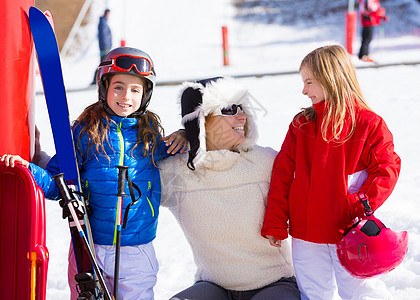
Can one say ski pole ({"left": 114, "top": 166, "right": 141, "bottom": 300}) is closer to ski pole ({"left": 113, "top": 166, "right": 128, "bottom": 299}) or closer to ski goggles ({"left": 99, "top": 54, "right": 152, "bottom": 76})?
ski pole ({"left": 113, "top": 166, "right": 128, "bottom": 299})

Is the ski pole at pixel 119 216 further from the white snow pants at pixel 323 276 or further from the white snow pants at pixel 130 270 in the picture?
the white snow pants at pixel 323 276

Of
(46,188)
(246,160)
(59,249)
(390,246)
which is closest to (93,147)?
(46,188)

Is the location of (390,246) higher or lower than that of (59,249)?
higher

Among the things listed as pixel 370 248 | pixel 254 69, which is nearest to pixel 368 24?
pixel 254 69

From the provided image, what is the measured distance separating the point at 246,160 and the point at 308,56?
0.64 m

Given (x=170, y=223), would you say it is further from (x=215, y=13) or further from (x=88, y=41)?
(x=215, y=13)

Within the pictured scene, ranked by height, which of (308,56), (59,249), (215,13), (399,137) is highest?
(215,13)

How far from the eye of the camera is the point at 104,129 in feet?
9.18

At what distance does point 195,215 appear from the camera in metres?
2.94

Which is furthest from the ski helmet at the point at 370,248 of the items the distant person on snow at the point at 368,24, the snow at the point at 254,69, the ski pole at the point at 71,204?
the distant person on snow at the point at 368,24

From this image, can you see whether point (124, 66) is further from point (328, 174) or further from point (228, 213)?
point (328, 174)

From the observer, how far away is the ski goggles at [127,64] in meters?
2.78

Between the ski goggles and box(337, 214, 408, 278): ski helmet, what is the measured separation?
1.30 meters

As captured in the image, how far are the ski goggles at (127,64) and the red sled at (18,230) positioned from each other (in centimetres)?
70
